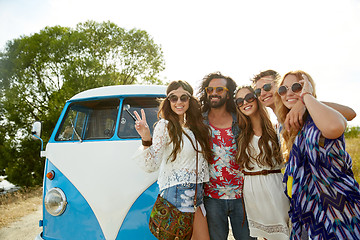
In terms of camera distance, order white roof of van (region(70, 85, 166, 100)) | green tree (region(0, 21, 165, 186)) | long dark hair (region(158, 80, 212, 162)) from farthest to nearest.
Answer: green tree (region(0, 21, 165, 186))
white roof of van (region(70, 85, 166, 100))
long dark hair (region(158, 80, 212, 162))

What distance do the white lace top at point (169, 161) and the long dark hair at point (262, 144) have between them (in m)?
0.31

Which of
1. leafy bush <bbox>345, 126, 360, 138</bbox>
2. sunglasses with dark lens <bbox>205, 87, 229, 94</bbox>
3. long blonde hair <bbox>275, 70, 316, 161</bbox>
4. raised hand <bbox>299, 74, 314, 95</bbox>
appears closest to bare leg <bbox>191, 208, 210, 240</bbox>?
long blonde hair <bbox>275, 70, 316, 161</bbox>

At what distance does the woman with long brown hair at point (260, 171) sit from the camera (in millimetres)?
2064

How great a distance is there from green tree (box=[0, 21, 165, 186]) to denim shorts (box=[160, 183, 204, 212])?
14.1 metres

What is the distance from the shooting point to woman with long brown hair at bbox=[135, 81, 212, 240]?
2.10 metres

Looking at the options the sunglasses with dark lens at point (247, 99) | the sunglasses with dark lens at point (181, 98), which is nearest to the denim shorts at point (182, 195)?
the sunglasses with dark lens at point (181, 98)

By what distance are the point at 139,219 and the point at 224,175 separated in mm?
864

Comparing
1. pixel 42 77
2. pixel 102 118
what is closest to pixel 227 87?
pixel 102 118

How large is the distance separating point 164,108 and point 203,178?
26.1 inches

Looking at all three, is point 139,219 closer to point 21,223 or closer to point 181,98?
point 181,98

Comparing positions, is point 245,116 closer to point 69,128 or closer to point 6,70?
point 69,128

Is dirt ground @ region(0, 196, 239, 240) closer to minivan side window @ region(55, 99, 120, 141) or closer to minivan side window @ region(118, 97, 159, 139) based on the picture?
minivan side window @ region(118, 97, 159, 139)

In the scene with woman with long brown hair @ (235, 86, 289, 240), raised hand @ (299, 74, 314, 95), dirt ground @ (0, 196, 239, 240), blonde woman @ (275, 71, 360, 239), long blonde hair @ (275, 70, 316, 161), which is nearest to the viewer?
blonde woman @ (275, 71, 360, 239)

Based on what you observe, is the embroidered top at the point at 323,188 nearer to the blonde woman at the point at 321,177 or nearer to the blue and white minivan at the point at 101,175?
the blonde woman at the point at 321,177
